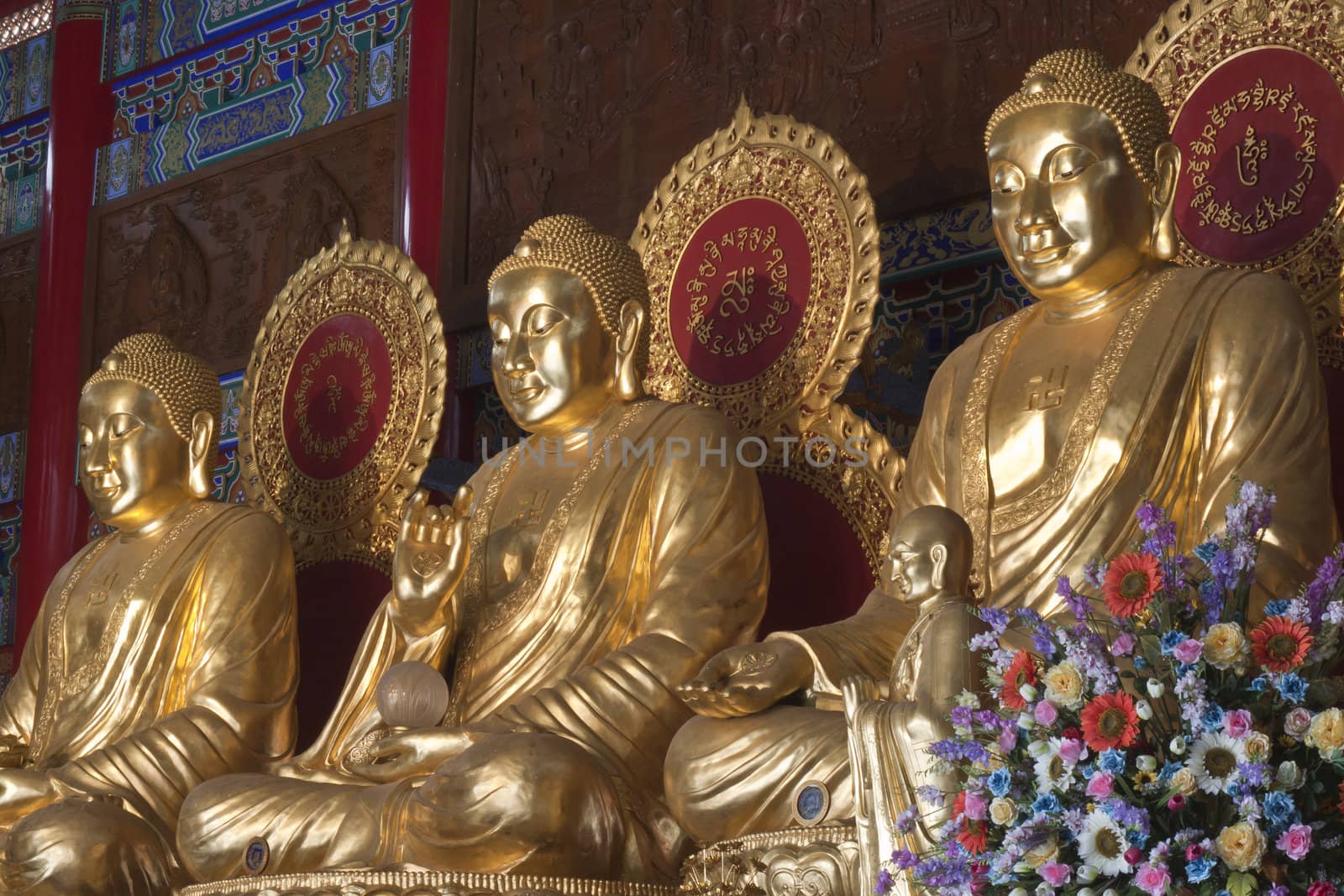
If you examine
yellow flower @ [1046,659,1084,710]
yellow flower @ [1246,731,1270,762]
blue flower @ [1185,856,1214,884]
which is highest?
yellow flower @ [1046,659,1084,710]

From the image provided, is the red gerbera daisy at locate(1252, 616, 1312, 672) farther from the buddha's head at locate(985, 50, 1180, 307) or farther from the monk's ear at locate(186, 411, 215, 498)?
the monk's ear at locate(186, 411, 215, 498)

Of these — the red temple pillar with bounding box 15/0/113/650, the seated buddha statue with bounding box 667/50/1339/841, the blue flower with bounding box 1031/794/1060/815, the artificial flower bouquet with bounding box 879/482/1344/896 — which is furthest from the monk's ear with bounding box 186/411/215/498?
the blue flower with bounding box 1031/794/1060/815

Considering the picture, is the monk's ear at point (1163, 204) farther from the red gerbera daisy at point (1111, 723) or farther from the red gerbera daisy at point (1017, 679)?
the red gerbera daisy at point (1111, 723)

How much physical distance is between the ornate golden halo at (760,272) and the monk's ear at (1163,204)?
815 millimetres

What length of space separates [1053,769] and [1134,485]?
1315 millimetres

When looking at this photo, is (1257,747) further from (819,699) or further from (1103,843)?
(819,699)

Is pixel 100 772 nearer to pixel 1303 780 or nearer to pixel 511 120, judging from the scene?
pixel 511 120

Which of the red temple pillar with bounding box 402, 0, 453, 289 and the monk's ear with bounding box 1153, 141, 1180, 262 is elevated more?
the red temple pillar with bounding box 402, 0, 453, 289

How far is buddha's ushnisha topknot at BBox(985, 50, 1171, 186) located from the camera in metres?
4.42

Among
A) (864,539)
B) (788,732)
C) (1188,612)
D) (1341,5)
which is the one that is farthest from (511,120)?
(1188,612)

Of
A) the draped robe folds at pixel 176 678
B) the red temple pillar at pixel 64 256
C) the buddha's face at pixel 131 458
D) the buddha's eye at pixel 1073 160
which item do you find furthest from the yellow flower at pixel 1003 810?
the red temple pillar at pixel 64 256

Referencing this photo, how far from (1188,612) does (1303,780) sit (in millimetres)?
287

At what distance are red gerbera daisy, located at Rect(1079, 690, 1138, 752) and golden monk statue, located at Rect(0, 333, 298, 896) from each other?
2.57 m

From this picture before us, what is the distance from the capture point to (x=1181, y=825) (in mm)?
2850
